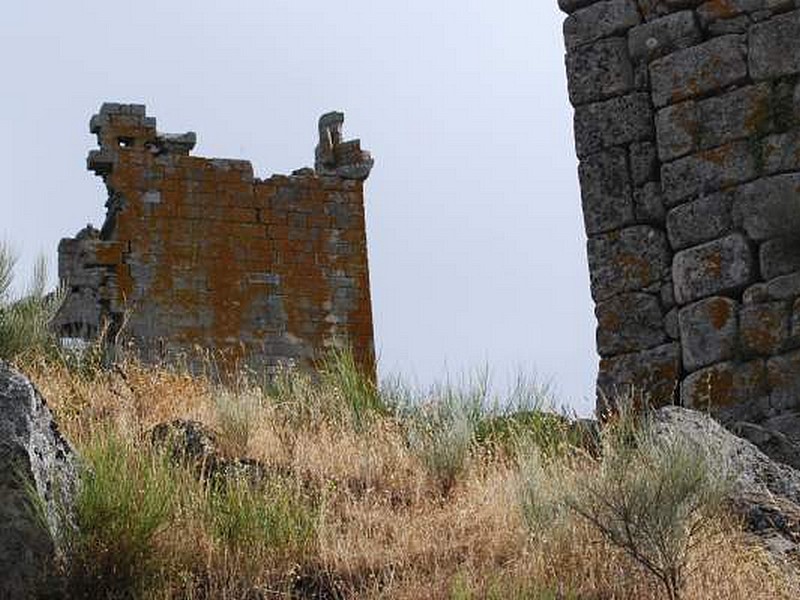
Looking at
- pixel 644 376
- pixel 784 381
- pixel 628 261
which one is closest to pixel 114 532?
pixel 644 376

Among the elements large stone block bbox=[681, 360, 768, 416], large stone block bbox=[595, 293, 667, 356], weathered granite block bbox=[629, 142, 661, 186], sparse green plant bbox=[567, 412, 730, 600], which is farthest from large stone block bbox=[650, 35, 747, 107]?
sparse green plant bbox=[567, 412, 730, 600]

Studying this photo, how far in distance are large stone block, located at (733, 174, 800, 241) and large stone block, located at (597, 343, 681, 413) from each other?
0.78 meters

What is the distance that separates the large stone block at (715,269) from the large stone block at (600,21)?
1.44 metres

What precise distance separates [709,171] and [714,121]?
0.29m

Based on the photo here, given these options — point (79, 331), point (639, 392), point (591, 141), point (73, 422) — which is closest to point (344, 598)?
point (73, 422)

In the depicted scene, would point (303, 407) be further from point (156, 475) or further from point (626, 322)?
point (156, 475)

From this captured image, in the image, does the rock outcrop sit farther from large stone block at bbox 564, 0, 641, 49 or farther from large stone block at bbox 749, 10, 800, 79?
large stone block at bbox 564, 0, 641, 49

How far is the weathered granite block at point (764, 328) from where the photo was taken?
33.4 ft

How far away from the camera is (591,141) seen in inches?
434

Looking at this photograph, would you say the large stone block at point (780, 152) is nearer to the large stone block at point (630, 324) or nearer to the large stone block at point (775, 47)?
the large stone block at point (775, 47)

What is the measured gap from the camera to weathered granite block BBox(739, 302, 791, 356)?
1017cm

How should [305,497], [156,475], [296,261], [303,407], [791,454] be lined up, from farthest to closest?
[296,261], [303,407], [791,454], [305,497], [156,475]

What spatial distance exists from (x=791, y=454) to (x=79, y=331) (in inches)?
401

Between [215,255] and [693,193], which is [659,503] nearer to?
[693,193]
